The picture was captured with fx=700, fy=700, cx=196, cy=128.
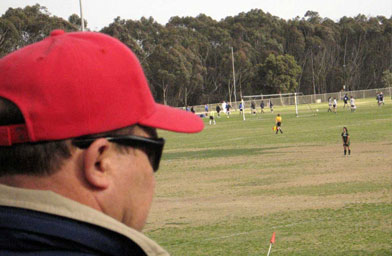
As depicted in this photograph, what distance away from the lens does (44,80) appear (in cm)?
172

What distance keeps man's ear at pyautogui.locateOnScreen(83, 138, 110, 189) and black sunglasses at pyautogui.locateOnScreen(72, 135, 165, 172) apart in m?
0.02

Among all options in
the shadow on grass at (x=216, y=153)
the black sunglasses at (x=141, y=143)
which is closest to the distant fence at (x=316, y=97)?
the shadow on grass at (x=216, y=153)

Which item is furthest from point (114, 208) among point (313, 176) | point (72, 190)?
point (313, 176)

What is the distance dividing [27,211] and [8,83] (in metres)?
0.33

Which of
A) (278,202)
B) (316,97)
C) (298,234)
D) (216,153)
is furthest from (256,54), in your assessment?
(298,234)

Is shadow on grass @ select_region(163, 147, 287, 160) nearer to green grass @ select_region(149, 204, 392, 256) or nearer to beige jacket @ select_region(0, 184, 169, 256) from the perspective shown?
green grass @ select_region(149, 204, 392, 256)

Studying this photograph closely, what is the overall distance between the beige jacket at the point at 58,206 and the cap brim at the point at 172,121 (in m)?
0.28

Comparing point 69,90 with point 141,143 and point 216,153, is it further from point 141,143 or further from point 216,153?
point 216,153

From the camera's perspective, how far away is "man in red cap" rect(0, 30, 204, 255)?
1667 millimetres

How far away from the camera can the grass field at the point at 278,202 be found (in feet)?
37.3

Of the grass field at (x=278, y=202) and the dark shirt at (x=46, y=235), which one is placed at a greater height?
the dark shirt at (x=46, y=235)

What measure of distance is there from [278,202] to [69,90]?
47.0ft

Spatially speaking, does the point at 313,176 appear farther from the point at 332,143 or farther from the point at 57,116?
the point at 57,116

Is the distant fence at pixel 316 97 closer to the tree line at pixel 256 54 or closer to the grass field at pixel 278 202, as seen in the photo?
the tree line at pixel 256 54
